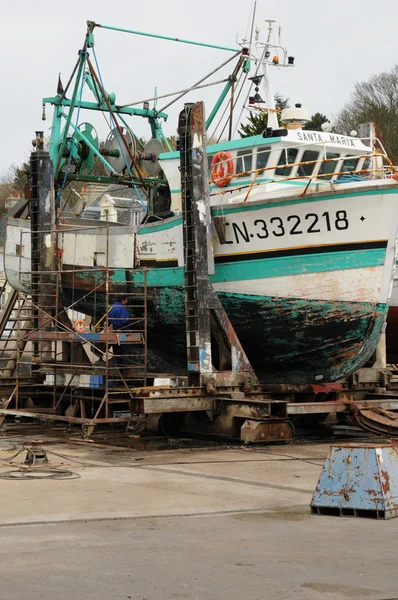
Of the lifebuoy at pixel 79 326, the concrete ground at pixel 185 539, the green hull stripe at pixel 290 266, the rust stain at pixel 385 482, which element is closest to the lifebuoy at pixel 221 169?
the green hull stripe at pixel 290 266

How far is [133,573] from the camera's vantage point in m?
5.81

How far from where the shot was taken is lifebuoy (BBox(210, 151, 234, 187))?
16.3 meters

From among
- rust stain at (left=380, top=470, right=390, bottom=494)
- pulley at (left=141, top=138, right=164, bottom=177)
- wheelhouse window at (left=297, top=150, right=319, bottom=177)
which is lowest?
rust stain at (left=380, top=470, right=390, bottom=494)

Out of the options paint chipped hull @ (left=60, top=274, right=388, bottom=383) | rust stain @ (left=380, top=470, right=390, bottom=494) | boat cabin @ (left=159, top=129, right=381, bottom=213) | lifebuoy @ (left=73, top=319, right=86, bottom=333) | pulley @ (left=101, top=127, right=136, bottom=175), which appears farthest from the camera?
pulley @ (left=101, top=127, right=136, bottom=175)

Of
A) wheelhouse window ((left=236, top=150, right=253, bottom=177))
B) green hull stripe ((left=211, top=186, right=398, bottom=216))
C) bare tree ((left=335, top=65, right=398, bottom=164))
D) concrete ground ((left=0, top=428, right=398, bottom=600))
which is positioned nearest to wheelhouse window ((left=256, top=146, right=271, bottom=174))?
wheelhouse window ((left=236, top=150, right=253, bottom=177))

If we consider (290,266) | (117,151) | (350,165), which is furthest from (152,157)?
(290,266)

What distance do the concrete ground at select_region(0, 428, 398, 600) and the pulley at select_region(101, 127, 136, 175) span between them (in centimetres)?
913

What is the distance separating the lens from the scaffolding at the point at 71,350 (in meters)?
14.8

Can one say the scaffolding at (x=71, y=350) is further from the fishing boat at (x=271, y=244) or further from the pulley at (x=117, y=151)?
the pulley at (x=117, y=151)

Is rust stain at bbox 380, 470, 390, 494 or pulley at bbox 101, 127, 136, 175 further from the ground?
pulley at bbox 101, 127, 136, 175

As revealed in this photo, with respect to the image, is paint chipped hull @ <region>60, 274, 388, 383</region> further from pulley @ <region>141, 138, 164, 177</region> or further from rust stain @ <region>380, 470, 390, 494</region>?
rust stain @ <region>380, 470, 390, 494</region>

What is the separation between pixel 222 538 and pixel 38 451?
4.25 m

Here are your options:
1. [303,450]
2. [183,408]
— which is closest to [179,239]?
[183,408]

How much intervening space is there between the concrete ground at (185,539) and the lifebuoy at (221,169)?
680 cm
